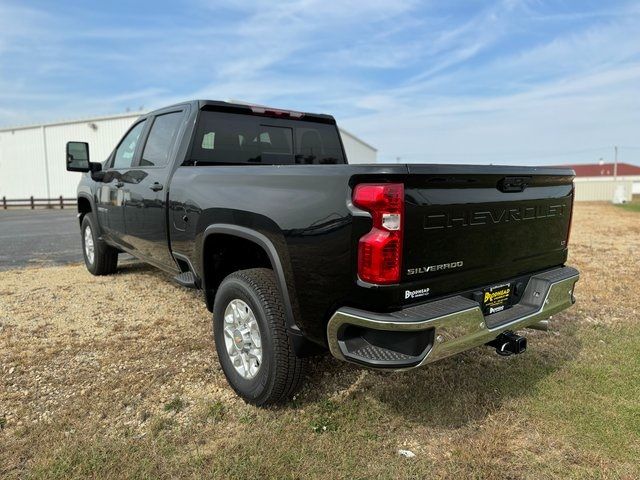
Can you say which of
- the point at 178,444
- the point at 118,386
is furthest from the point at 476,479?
the point at 118,386

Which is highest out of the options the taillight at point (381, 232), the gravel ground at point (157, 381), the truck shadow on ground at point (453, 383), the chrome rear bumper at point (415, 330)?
the taillight at point (381, 232)

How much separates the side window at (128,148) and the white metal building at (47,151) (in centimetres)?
2730

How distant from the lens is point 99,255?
20.7 ft

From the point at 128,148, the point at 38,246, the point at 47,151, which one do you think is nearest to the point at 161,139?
the point at 128,148

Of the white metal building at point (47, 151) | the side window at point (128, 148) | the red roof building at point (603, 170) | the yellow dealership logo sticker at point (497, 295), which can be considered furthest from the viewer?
the red roof building at point (603, 170)

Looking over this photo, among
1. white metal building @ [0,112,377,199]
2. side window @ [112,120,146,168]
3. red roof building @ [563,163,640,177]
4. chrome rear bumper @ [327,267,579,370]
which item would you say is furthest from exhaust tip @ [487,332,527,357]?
red roof building @ [563,163,640,177]

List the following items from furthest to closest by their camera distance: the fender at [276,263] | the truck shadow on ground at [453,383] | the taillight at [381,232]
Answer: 1. the truck shadow on ground at [453,383]
2. the fender at [276,263]
3. the taillight at [381,232]

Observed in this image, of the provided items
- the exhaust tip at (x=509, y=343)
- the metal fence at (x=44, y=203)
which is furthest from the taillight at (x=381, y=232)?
the metal fence at (x=44, y=203)

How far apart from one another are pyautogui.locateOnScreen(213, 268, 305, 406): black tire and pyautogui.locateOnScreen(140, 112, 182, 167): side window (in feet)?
5.59

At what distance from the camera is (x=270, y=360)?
286 centimetres

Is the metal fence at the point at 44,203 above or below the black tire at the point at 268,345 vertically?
below

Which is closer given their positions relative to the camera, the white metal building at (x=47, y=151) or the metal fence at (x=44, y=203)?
the metal fence at (x=44, y=203)

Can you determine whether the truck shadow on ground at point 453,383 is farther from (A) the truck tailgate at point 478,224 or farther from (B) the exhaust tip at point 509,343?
(A) the truck tailgate at point 478,224

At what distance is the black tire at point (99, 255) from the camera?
621 cm
